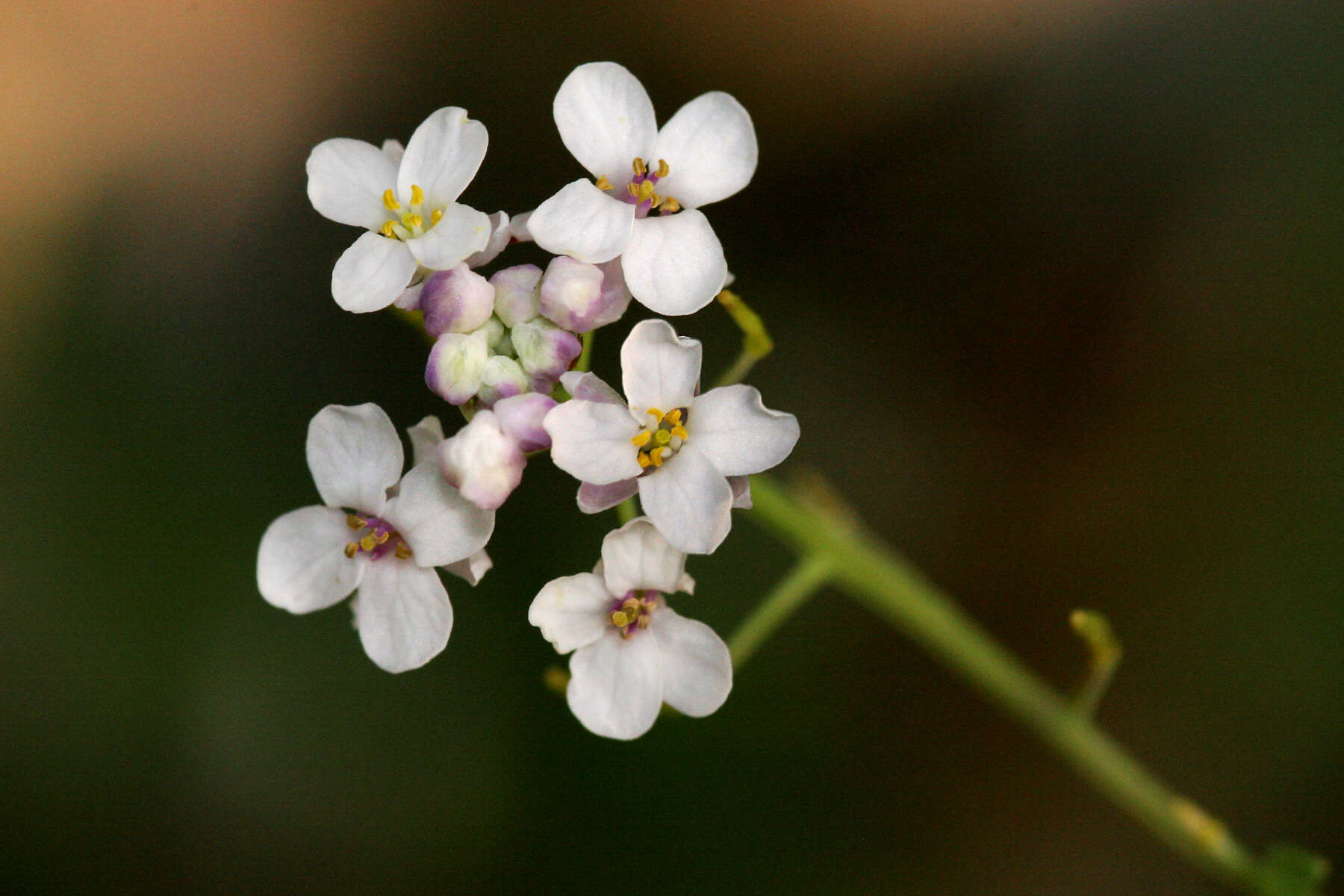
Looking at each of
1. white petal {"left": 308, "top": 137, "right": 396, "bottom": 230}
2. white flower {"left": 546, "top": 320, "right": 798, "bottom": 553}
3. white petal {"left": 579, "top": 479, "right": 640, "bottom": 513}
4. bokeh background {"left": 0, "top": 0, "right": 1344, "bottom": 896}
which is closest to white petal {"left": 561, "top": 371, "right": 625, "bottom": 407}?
white flower {"left": 546, "top": 320, "right": 798, "bottom": 553}

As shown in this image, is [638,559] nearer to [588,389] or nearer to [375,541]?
[588,389]

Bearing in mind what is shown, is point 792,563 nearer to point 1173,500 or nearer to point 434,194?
point 1173,500

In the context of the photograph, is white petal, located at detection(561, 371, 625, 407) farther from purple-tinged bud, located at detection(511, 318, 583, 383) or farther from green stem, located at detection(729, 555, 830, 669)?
green stem, located at detection(729, 555, 830, 669)

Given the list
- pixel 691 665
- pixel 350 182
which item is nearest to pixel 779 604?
pixel 691 665

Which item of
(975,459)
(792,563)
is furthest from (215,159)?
(975,459)

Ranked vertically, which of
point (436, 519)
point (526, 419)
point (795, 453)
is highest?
point (526, 419)
